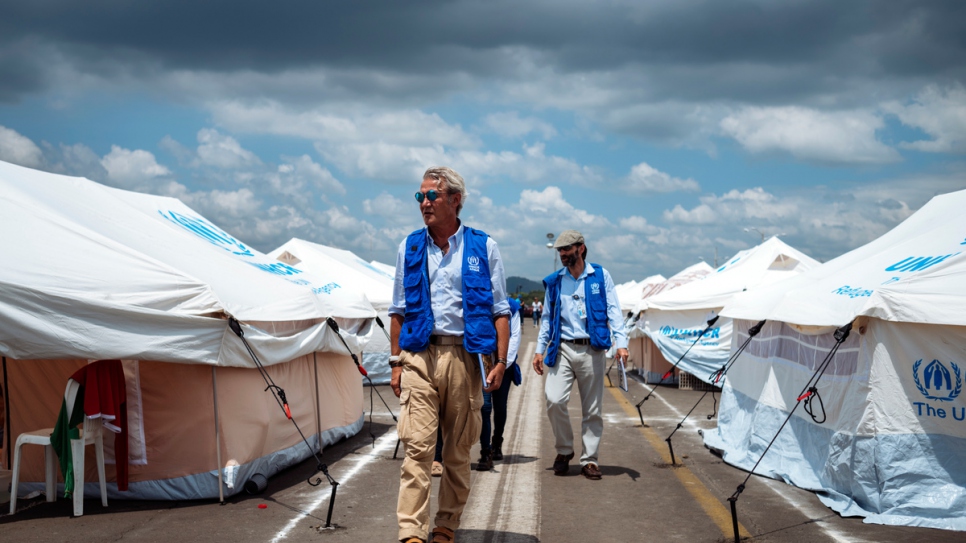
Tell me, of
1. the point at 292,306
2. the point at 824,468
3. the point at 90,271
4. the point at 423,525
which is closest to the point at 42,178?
the point at 90,271

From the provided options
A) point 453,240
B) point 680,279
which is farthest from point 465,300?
point 680,279

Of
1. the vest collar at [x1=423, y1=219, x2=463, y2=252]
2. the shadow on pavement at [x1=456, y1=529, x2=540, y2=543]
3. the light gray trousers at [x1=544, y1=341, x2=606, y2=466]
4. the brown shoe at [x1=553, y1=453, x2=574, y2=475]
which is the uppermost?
the vest collar at [x1=423, y1=219, x2=463, y2=252]

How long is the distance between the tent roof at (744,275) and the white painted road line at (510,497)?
6.53 m

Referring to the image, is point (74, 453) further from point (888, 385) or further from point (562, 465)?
point (888, 385)

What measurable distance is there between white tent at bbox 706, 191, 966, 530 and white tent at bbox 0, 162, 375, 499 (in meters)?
4.90

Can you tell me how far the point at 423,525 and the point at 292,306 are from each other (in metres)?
4.00

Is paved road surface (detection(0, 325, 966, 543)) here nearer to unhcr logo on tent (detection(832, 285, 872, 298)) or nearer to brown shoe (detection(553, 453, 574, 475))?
brown shoe (detection(553, 453, 574, 475))

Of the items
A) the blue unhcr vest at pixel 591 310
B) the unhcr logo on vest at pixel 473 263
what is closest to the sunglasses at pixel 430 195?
the unhcr logo on vest at pixel 473 263

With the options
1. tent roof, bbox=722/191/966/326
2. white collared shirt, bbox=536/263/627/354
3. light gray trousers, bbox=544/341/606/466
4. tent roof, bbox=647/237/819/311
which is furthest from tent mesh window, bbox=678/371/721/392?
light gray trousers, bbox=544/341/606/466

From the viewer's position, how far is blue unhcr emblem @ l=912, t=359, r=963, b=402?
5.80 metres

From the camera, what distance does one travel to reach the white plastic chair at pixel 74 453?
616 cm

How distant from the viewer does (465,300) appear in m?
4.77

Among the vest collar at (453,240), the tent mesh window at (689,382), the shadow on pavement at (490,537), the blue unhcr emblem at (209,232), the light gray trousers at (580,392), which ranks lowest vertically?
the shadow on pavement at (490,537)

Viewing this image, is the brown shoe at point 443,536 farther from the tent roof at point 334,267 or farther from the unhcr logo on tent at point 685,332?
the tent roof at point 334,267
